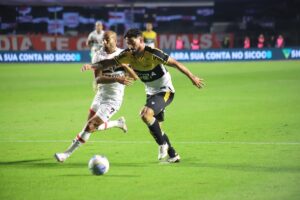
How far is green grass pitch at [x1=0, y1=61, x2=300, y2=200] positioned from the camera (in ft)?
27.7

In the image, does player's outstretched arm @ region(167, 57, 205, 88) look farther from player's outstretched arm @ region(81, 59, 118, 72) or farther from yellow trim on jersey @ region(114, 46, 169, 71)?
player's outstretched arm @ region(81, 59, 118, 72)

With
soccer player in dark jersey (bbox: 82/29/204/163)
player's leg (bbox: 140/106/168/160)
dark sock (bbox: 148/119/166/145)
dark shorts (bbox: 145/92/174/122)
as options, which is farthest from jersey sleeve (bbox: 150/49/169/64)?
dark sock (bbox: 148/119/166/145)

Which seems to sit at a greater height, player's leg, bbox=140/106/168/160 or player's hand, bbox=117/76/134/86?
player's hand, bbox=117/76/134/86

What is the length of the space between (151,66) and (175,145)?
7.74 feet

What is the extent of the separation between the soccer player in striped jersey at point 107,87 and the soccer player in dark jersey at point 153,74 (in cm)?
21

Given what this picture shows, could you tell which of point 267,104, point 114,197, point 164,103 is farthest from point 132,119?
point 114,197

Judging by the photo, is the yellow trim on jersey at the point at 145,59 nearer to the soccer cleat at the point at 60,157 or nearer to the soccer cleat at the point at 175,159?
the soccer cleat at the point at 175,159

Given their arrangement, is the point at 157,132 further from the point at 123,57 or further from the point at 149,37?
the point at 149,37

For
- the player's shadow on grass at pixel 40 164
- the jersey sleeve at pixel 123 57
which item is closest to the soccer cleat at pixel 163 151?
the player's shadow on grass at pixel 40 164

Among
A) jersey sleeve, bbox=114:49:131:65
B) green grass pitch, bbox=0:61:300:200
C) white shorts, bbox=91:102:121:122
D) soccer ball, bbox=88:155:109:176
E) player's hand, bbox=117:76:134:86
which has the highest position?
jersey sleeve, bbox=114:49:131:65

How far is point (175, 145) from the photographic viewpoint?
1226 centimetres

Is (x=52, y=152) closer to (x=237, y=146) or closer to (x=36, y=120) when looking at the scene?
(x=237, y=146)

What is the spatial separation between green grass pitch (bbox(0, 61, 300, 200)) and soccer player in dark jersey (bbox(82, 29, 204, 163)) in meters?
0.43

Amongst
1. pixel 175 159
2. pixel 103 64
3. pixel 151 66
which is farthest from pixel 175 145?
pixel 103 64
